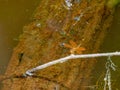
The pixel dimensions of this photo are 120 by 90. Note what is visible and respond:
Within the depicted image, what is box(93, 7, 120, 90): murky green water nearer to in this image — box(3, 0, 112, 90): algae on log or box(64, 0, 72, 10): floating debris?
box(3, 0, 112, 90): algae on log

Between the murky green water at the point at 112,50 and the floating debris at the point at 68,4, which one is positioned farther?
the floating debris at the point at 68,4

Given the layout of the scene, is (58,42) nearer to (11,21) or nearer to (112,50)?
(112,50)

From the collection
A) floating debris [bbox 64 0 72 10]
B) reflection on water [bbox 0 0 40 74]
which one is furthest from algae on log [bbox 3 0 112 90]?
reflection on water [bbox 0 0 40 74]

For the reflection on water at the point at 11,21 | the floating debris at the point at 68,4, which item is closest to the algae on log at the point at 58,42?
the floating debris at the point at 68,4

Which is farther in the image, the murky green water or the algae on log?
the murky green water

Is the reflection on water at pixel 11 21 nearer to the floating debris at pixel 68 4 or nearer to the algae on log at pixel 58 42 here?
the algae on log at pixel 58 42

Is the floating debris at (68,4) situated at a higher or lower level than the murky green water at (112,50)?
higher

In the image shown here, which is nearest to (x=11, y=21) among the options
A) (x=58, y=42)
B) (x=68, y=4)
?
(x=68, y=4)
